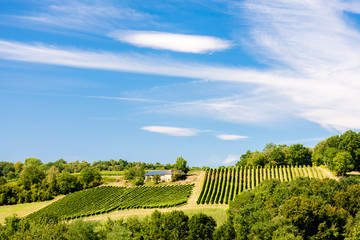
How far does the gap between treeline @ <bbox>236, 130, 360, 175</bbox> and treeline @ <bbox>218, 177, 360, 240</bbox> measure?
94.2 ft

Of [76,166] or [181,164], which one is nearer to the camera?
[181,164]

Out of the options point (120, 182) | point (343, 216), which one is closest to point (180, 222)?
point (343, 216)

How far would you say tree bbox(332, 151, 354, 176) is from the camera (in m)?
84.8

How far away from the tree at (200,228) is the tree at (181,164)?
2403 inches

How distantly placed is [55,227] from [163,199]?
135 ft

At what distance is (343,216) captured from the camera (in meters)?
49.5

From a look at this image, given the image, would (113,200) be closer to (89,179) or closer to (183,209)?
(89,179)

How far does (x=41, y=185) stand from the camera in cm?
11144

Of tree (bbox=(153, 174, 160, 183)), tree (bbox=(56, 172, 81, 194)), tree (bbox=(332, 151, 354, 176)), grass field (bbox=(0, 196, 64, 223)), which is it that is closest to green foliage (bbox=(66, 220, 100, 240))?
grass field (bbox=(0, 196, 64, 223))

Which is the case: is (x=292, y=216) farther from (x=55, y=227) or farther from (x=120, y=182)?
(x=120, y=182)

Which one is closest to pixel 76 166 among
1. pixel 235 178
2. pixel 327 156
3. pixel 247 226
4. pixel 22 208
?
pixel 22 208

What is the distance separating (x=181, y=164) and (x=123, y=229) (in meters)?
65.9

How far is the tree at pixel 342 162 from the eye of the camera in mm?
84750

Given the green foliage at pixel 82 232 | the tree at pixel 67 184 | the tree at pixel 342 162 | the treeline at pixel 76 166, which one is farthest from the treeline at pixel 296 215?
the treeline at pixel 76 166
